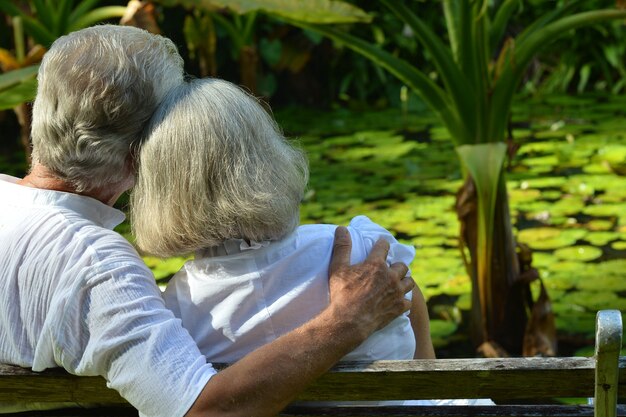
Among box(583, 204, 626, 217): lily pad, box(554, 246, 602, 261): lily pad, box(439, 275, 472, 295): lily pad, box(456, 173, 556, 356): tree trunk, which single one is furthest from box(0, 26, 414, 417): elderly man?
box(583, 204, 626, 217): lily pad

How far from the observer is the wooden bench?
1.29m

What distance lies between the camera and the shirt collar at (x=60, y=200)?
1435 millimetres

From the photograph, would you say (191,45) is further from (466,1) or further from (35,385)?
(35,385)

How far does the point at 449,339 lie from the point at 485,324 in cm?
17

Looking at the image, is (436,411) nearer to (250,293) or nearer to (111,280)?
(250,293)

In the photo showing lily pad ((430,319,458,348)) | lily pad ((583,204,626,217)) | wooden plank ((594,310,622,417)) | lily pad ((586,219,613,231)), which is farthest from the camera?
lily pad ((583,204,626,217))

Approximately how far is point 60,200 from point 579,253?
2.36 m

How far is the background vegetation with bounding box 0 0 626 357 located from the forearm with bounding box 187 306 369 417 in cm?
131

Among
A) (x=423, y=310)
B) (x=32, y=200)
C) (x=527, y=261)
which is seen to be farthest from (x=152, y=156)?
(x=527, y=261)

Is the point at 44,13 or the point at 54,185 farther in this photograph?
the point at 44,13

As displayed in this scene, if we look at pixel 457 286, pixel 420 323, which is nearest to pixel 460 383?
pixel 420 323

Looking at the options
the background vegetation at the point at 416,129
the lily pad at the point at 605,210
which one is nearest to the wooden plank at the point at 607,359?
the background vegetation at the point at 416,129

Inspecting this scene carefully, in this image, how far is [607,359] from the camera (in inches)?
49.4

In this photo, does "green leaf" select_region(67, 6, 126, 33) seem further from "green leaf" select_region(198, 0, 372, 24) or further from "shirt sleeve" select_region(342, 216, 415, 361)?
"shirt sleeve" select_region(342, 216, 415, 361)
